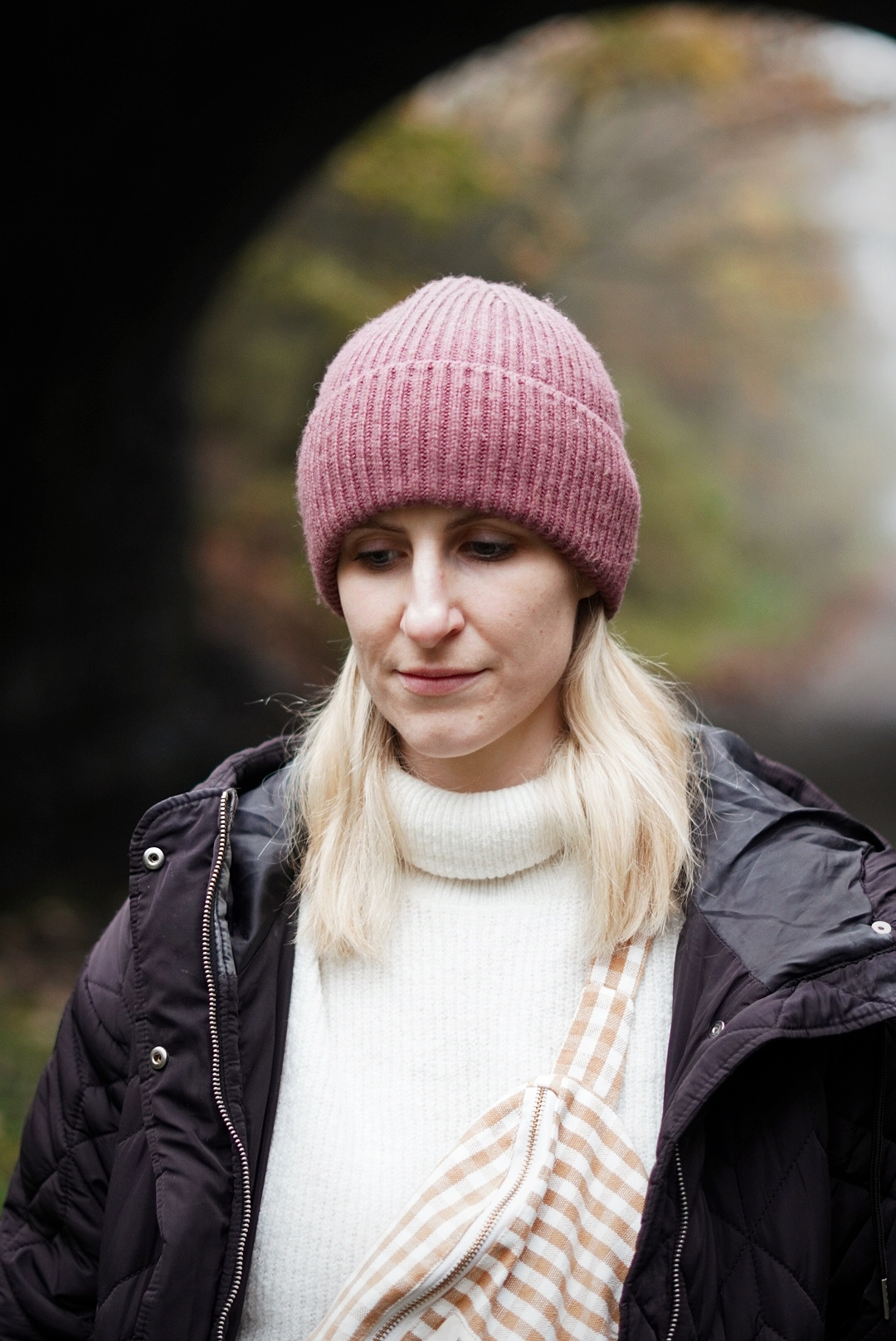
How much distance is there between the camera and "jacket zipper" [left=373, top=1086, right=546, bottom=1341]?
183 cm

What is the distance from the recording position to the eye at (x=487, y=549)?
82.8 inches

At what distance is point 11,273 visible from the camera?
7.67 m

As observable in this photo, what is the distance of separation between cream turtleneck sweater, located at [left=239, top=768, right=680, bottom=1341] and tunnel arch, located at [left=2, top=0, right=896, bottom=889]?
5.52 meters

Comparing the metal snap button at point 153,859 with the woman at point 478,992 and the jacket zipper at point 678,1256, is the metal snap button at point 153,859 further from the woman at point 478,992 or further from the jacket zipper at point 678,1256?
the jacket zipper at point 678,1256

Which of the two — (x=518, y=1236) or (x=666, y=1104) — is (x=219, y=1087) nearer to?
(x=518, y=1236)

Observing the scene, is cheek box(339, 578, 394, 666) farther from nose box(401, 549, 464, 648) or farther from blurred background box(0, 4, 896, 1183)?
blurred background box(0, 4, 896, 1183)

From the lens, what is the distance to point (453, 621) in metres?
2.02

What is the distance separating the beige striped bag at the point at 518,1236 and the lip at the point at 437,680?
24.4 inches

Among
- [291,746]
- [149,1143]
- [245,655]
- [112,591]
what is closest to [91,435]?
[112,591]

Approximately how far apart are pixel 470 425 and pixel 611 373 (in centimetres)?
1421

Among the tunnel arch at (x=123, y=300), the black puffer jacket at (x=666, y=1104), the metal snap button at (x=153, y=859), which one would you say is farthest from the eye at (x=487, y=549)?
the tunnel arch at (x=123, y=300)

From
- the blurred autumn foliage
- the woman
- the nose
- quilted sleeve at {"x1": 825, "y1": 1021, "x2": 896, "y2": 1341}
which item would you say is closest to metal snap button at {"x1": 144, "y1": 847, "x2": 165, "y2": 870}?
the woman

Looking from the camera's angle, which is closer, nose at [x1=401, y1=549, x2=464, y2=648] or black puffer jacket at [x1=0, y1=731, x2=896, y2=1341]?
black puffer jacket at [x1=0, y1=731, x2=896, y2=1341]

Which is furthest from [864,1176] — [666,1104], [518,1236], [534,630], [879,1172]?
[534,630]
